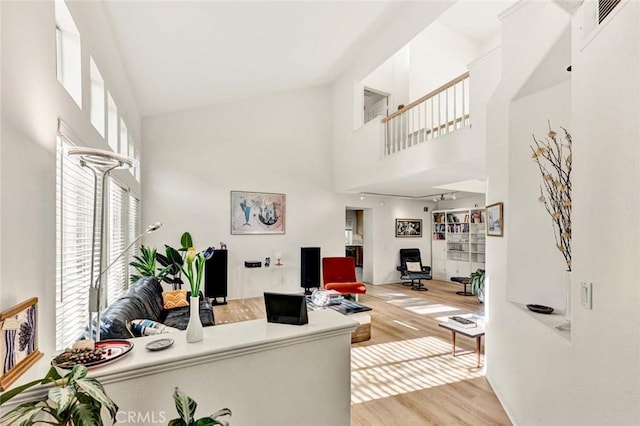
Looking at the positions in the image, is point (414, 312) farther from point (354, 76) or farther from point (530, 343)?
point (354, 76)

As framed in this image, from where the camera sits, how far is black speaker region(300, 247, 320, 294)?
20.9 ft

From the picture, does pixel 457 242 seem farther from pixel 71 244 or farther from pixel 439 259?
pixel 71 244

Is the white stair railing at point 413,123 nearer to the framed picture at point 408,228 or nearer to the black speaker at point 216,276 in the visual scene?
the framed picture at point 408,228

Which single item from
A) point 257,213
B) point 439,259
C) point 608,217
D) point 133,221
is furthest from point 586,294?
point 439,259

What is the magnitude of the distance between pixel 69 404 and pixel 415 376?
2886 mm

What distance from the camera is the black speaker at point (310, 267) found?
638cm

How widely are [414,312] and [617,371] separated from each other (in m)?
4.15

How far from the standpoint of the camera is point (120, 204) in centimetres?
351

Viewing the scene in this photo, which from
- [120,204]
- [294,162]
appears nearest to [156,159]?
[120,204]

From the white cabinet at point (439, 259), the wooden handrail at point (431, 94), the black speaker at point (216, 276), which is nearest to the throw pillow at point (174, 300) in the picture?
the black speaker at point (216, 276)

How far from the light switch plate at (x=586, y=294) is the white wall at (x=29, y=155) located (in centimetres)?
243

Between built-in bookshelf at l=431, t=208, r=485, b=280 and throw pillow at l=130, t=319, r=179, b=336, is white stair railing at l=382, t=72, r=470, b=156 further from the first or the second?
throw pillow at l=130, t=319, r=179, b=336

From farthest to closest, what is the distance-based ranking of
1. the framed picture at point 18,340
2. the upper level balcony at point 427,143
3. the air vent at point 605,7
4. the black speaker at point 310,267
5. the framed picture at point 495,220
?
the black speaker at point 310,267
the upper level balcony at point 427,143
the framed picture at point 495,220
the air vent at point 605,7
the framed picture at point 18,340

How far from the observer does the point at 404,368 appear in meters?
3.13
